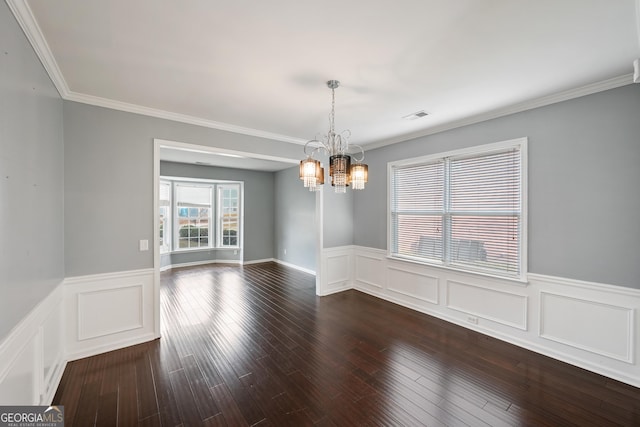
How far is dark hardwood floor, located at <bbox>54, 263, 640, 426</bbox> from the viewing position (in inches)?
78.0

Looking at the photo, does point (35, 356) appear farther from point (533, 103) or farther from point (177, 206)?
point (177, 206)

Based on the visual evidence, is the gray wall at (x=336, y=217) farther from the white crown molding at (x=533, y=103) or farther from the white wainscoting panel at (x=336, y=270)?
the white crown molding at (x=533, y=103)

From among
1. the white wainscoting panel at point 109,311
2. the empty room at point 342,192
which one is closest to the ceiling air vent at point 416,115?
the empty room at point 342,192

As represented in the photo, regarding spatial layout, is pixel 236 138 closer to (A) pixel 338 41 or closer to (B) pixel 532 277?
(A) pixel 338 41

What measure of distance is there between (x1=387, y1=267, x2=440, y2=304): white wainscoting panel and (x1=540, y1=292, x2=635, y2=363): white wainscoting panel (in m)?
1.28

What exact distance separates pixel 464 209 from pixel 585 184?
1225 millimetres

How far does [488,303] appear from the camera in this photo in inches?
129

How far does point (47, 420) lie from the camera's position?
67.1 inches

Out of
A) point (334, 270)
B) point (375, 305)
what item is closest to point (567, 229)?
point (375, 305)

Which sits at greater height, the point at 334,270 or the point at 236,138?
the point at 236,138

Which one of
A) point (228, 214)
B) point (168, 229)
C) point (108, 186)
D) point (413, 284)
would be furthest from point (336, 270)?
point (168, 229)

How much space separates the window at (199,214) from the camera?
22.3 feet

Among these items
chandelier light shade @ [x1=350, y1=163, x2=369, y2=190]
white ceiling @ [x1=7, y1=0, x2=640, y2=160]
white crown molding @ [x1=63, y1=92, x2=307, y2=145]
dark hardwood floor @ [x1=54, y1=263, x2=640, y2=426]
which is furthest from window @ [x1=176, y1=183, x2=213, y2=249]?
chandelier light shade @ [x1=350, y1=163, x2=369, y2=190]

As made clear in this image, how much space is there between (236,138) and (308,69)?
1978 millimetres
